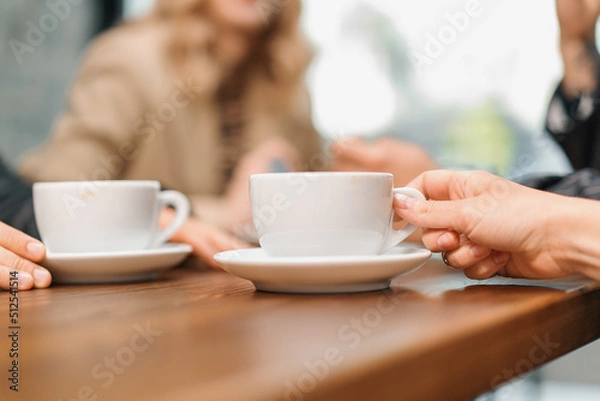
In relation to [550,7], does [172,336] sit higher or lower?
lower

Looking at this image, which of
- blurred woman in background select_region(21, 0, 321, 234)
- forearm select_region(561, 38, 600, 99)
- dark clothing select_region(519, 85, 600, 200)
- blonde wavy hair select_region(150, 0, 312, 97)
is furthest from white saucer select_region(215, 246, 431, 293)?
blonde wavy hair select_region(150, 0, 312, 97)

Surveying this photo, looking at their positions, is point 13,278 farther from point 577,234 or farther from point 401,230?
point 577,234

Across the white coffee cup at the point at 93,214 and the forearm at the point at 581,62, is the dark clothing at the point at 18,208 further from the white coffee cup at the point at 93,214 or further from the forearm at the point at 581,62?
the forearm at the point at 581,62

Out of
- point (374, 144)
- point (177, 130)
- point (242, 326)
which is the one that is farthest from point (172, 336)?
point (177, 130)

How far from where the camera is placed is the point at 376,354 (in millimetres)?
349

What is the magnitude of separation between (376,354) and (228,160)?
2.52 metres

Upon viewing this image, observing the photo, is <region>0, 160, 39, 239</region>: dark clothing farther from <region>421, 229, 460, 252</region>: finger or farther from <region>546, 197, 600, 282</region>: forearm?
<region>546, 197, 600, 282</region>: forearm

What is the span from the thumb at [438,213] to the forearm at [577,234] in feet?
0.24

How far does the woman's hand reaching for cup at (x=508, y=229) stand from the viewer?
0.59 meters

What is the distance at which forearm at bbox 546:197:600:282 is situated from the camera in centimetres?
58

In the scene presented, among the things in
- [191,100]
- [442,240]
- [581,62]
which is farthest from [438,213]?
[191,100]

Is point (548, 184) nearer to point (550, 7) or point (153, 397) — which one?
point (153, 397)

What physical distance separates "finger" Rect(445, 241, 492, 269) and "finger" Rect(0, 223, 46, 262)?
41cm

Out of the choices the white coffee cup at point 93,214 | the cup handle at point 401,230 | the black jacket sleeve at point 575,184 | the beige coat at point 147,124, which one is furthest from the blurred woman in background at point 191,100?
the cup handle at point 401,230
